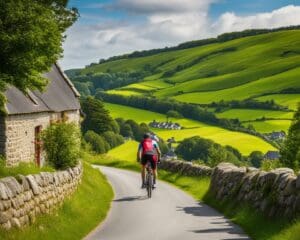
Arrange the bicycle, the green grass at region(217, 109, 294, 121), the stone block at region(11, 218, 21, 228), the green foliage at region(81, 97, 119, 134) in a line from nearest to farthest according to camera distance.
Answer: the stone block at region(11, 218, 21, 228), the bicycle, the green foliage at region(81, 97, 119, 134), the green grass at region(217, 109, 294, 121)

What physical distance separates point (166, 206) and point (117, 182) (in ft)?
42.5

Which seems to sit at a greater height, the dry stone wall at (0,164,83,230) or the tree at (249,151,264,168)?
the dry stone wall at (0,164,83,230)

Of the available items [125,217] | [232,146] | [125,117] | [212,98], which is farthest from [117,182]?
[212,98]

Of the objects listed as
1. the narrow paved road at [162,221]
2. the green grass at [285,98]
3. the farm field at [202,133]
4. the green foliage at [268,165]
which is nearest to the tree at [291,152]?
the green foliage at [268,165]

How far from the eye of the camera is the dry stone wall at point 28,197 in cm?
1230

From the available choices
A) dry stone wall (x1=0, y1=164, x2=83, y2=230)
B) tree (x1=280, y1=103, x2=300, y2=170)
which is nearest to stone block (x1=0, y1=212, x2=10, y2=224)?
dry stone wall (x1=0, y1=164, x2=83, y2=230)

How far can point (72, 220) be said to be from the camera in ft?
54.1

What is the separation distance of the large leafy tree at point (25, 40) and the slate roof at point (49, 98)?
190 inches

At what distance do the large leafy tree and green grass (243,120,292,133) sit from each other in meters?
125

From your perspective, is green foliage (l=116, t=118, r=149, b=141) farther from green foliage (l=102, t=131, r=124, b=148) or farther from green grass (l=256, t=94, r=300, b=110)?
green grass (l=256, t=94, r=300, b=110)

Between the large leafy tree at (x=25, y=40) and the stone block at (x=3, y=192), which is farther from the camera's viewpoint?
the large leafy tree at (x=25, y=40)

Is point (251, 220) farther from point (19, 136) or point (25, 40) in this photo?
point (19, 136)

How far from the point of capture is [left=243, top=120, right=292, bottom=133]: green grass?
14512 cm

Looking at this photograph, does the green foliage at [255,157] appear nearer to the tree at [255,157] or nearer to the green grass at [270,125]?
the tree at [255,157]
